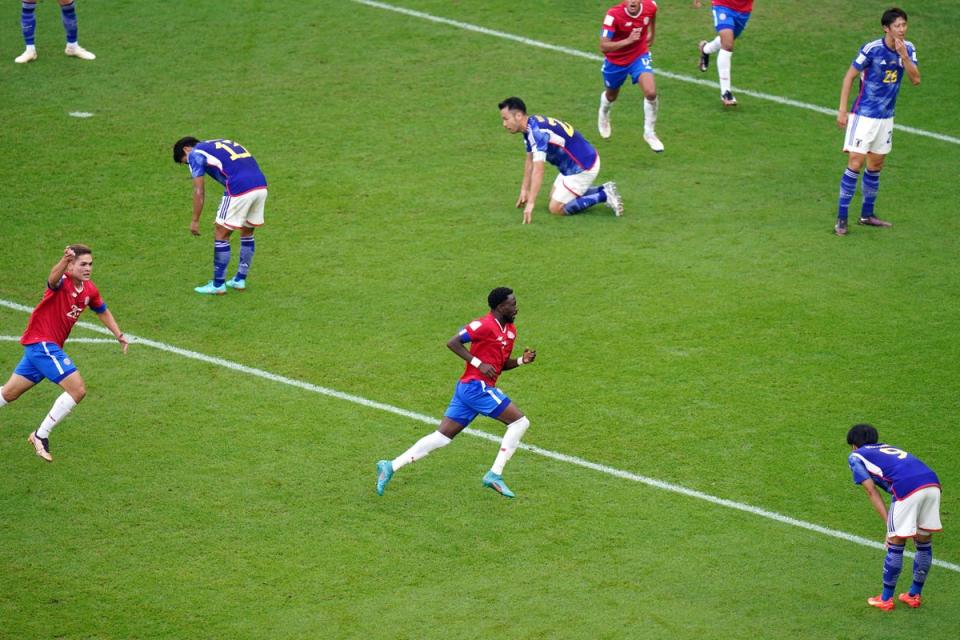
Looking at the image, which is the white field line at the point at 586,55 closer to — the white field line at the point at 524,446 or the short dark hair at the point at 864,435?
the white field line at the point at 524,446

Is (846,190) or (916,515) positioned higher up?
(846,190)

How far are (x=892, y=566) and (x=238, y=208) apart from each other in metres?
9.38

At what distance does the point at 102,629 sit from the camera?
10836 millimetres

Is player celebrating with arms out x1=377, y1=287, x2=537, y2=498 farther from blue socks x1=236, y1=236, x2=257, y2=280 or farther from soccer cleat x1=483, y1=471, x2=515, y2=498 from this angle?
blue socks x1=236, y1=236, x2=257, y2=280

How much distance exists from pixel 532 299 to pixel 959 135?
9292 millimetres

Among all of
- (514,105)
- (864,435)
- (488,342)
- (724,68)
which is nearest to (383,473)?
(488,342)

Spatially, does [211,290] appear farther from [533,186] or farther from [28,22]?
[28,22]

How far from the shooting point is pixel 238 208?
16.7 metres

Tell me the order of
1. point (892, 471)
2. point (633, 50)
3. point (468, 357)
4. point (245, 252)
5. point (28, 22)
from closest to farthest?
1. point (892, 471)
2. point (468, 357)
3. point (245, 252)
4. point (633, 50)
5. point (28, 22)

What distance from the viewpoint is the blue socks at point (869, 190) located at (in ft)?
60.2

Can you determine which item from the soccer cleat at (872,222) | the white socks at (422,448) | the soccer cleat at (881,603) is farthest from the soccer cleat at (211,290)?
the soccer cleat at (881,603)

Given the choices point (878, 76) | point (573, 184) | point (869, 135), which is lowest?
point (573, 184)

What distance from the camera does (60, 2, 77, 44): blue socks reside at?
76.9ft

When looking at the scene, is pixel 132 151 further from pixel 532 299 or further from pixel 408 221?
pixel 532 299
